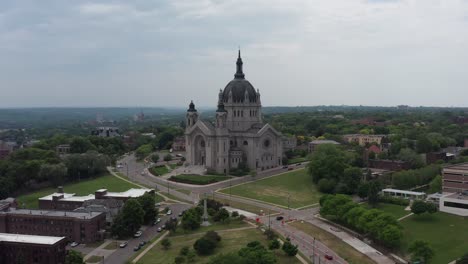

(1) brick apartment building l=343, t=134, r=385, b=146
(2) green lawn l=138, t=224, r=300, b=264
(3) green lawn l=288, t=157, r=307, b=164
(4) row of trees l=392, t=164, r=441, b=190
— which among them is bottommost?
(2) green lawn l=138, t=224, r=300, b=264

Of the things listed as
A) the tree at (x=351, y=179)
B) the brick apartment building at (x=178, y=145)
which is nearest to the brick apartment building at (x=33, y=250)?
the tree at (x=351, y=179)

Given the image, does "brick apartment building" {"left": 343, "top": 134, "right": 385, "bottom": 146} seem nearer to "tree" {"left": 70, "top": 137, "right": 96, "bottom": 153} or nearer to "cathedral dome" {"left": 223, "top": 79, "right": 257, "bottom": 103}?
"cathedral dome" {"left": 223, "top": 79, "right": 257, "bottom": 103}

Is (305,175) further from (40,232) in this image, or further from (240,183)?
(40,232)

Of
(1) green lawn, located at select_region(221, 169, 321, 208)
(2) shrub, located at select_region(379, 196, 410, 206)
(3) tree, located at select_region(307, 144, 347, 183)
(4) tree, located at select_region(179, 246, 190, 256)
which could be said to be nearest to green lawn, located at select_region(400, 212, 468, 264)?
(2) shrub, located at select_region(379, 196, 410, 206)

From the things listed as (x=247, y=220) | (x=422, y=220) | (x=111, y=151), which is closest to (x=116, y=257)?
(x=247, y=220)

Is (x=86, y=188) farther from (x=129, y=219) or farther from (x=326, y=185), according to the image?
(x=326, y=185)

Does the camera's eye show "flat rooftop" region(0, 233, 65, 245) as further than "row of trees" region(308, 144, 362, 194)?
No
